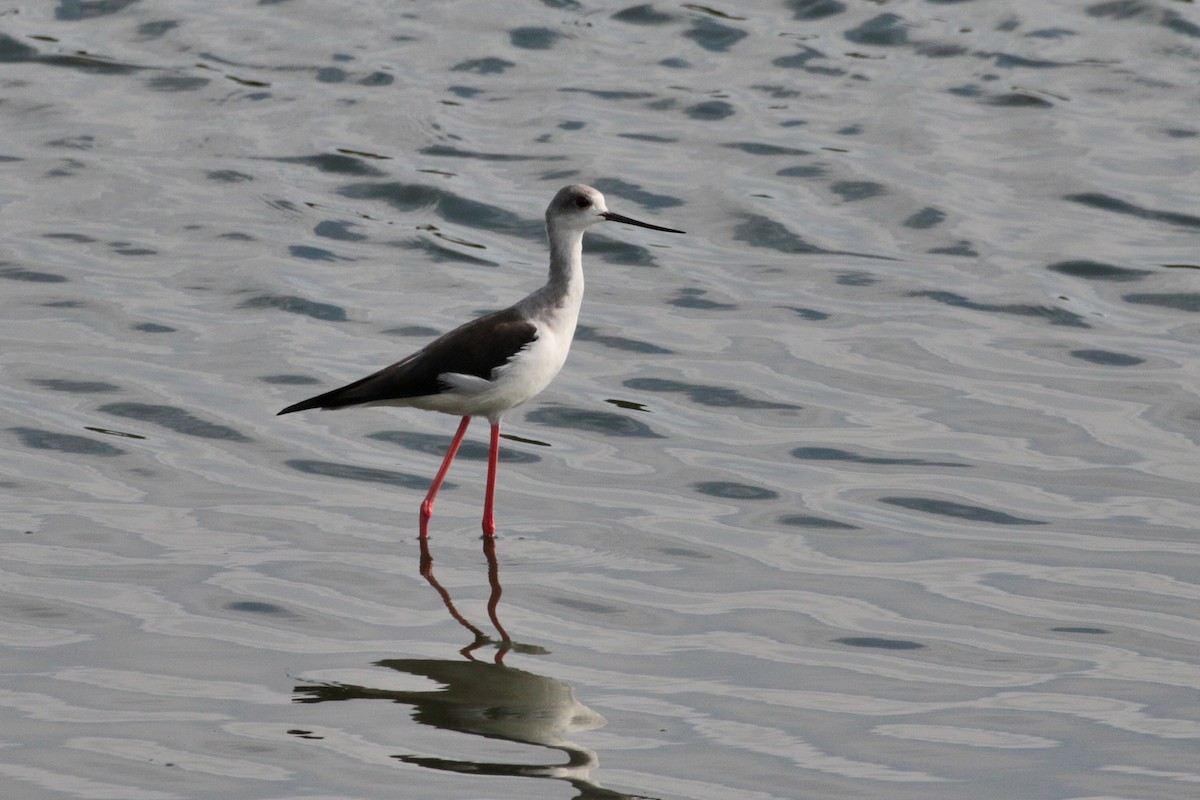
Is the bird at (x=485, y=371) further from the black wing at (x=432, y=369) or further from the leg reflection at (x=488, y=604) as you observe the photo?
the leg reflection at (x=488, y=604)

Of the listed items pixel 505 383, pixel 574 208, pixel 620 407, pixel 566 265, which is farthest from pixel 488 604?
pixel 620 407

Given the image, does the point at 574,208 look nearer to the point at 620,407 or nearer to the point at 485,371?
the point at 485,371

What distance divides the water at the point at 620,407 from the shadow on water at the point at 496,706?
23 mm

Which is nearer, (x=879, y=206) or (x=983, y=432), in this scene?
(x=983, y=432)

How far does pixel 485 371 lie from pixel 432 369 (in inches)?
10.0

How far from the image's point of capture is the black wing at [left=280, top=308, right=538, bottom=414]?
823cm

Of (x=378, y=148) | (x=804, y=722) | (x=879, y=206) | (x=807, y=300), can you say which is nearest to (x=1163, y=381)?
(x=807, y=300)

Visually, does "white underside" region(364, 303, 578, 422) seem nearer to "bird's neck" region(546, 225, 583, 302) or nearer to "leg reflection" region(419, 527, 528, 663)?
"bird's neck" region(546, 225, 583, 302)

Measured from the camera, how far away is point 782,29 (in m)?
17.5

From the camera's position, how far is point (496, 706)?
6660mm

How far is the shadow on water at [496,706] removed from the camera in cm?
611

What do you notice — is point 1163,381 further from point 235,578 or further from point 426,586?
point 235,578

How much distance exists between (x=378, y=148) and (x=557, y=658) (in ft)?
27.6

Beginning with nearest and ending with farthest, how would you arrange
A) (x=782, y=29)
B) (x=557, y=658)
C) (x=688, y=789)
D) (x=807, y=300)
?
(x=688, y=789), (x=557, y=658), (x=807, y=300), (x=782, y=29)
